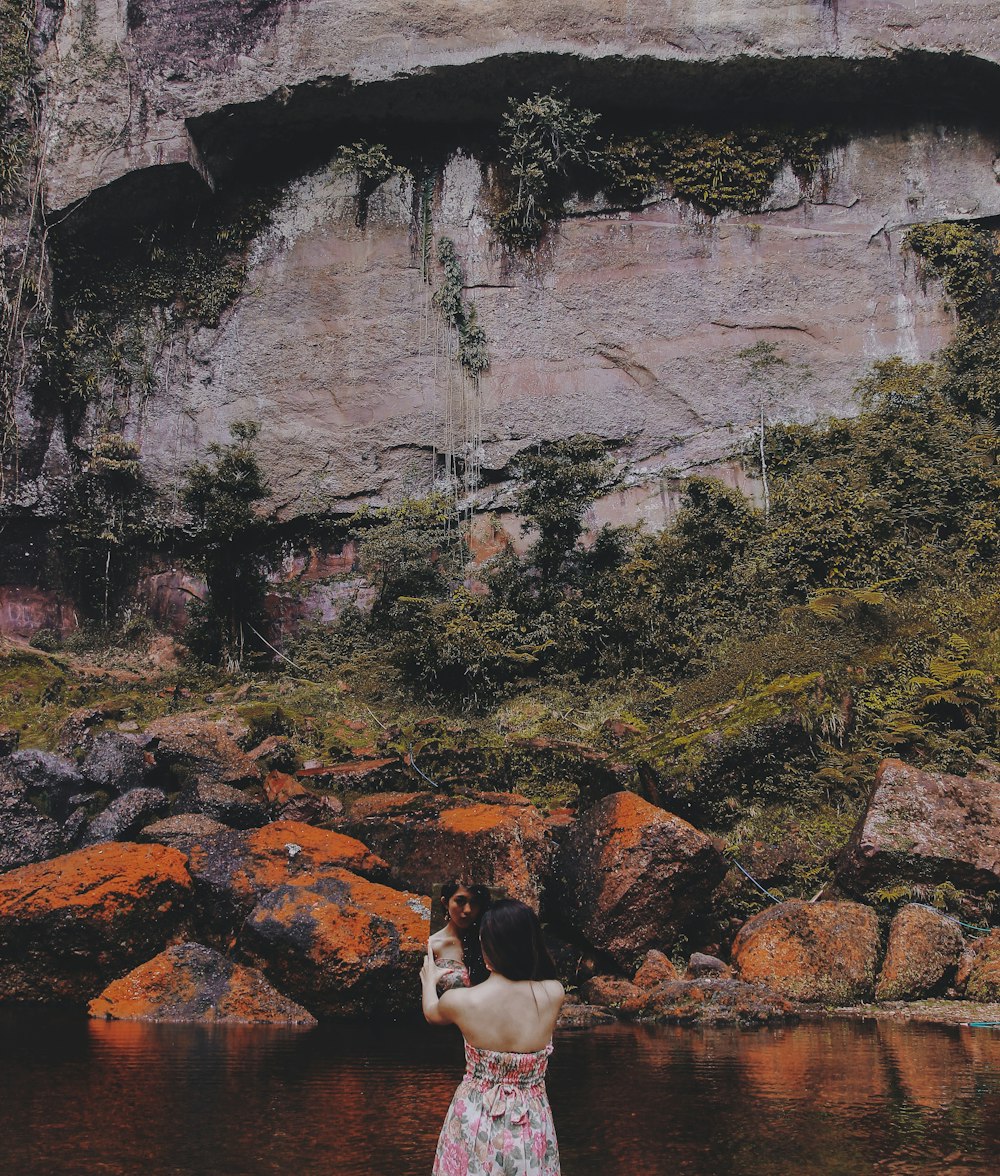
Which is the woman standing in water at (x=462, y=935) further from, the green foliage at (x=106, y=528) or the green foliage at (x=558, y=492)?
the green foliage at (x=106, y=528)

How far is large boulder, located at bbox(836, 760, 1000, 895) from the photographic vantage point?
27.4ft

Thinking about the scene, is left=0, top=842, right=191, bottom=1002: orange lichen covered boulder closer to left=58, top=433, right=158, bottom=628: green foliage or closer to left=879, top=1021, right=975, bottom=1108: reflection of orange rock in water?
left=879, top=1021, right=975, bottom=1108: reflection of orange rock in water

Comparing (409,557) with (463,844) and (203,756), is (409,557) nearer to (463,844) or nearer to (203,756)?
(203,756)

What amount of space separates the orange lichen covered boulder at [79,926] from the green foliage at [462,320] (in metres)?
13.1

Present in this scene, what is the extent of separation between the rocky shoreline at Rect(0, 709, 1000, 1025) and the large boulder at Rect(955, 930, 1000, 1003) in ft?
0.05

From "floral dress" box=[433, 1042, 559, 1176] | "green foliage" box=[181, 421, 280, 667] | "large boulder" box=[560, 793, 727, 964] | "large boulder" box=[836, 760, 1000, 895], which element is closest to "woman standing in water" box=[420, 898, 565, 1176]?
"floral dress" box=[433, 1042, 559, 1176]

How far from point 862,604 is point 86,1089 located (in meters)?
10.4

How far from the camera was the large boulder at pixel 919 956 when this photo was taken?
7.44 meters

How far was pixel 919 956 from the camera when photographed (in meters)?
7.50

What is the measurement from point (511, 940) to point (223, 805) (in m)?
7.41

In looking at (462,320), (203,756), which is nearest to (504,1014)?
(203,756)

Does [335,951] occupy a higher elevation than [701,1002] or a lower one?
higher

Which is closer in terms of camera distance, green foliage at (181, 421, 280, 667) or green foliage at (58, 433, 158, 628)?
green foliage at (181, 421, 280, 667)

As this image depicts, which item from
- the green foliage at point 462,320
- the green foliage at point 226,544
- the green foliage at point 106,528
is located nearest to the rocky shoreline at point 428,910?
the green foliage at point 226,544
